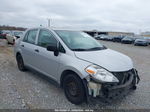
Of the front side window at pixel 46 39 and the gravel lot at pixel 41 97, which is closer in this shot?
the gravel lot at pixel 41 97

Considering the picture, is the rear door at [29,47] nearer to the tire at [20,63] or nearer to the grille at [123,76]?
the tire at [20,63]

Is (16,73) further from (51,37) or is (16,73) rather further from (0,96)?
(51,37)

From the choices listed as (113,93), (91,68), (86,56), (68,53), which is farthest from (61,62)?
(113,93)

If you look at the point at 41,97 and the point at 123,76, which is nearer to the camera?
the point at 123,76

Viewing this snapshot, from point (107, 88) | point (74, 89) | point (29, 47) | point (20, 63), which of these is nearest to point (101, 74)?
point (107, 88)

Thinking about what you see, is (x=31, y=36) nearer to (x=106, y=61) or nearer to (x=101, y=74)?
(x=106, y=61)

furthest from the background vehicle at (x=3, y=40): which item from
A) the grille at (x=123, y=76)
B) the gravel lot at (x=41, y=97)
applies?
the grille at (x=123, y=76)

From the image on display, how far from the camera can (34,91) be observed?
132 inches

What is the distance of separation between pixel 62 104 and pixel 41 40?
6.09 ft

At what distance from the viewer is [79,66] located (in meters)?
2.58

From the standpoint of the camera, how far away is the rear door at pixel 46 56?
3189 millimetres

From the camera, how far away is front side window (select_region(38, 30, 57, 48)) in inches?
131

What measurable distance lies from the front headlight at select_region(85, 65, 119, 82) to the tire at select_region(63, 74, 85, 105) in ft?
1.05

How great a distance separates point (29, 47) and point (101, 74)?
2.63 metres
